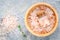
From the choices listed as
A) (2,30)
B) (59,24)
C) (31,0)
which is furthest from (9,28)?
(59,24)

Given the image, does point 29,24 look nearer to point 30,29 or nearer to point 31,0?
point 30,29

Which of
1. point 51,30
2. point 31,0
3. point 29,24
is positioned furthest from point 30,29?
point 31,0

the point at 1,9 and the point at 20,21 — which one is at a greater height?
the point at 1,9

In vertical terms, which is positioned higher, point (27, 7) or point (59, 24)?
point (27, 7)

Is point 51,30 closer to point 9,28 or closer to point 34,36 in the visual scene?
point 34,36

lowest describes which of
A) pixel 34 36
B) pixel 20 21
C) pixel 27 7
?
pixel 34 36

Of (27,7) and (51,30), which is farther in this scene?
(27,7)

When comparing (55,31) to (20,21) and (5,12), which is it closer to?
(20,21)

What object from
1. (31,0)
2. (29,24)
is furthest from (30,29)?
(31,0)
